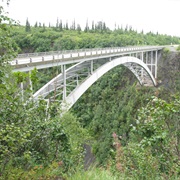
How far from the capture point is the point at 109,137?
28.9m

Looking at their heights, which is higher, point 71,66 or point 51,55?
point 51,55

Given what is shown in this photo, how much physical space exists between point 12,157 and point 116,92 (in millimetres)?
35486

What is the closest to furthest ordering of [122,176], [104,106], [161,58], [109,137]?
[122,176], [109,137], [104,106], [161,58]

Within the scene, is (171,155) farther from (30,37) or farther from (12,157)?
(30,37)

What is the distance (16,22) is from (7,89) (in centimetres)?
109

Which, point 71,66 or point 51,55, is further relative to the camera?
point 71,66

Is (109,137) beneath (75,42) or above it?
beneath

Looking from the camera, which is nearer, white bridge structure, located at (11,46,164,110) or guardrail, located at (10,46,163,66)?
white bridge structure, located at (11,46,164,110)

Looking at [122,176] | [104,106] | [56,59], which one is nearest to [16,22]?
[122,176]

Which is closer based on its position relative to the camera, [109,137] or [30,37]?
[109,137]

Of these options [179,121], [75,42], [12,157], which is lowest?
[12,157]

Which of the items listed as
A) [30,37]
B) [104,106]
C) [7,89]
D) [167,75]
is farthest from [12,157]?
[30,37]

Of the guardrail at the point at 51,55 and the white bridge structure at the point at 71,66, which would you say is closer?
the white bridge structure at the point at 71,66

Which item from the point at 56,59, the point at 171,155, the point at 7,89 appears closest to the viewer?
the point at 7,89
